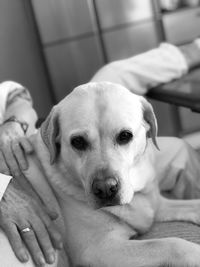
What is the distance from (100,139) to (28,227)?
296 millimetres

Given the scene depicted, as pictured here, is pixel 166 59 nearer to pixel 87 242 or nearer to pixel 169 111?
pixel 87 242

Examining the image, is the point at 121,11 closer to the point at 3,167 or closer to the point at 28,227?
the point at 3,167

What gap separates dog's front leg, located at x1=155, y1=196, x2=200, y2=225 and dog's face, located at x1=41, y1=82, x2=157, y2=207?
150 millimetres

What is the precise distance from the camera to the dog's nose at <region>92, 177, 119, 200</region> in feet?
3.24

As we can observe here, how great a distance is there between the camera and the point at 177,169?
53.9 inches

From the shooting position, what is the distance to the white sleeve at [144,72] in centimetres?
149

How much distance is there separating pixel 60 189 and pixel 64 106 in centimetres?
23

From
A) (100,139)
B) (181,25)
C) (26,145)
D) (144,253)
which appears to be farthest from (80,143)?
(181,25)

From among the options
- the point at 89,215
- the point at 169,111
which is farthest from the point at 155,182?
the point at 169,111

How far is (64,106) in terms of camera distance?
1110 millimetres

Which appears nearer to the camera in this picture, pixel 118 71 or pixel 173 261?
pixel 173 261

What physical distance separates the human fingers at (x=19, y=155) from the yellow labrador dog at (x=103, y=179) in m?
0.03

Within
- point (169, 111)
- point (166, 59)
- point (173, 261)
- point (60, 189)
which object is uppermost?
point (166, 59)

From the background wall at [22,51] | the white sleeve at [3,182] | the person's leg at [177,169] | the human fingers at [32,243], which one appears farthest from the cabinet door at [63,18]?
the human fingers at [32,243]
